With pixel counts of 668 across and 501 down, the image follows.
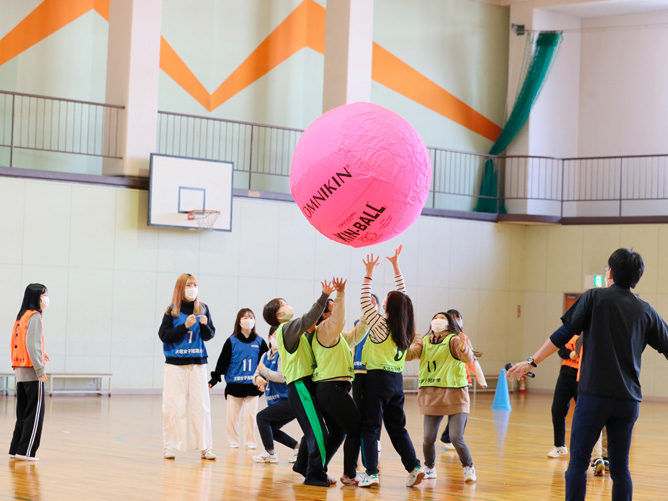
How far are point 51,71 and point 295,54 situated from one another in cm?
451

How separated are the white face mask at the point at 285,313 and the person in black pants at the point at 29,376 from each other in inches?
75.3

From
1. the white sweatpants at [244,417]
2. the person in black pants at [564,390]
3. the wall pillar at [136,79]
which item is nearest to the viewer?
the person in black pants at [564,390]

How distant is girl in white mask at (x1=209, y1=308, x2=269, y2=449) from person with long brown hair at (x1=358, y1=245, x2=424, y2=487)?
206 cm

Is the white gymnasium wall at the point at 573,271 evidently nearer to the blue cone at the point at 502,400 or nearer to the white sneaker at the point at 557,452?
the blue cone at the point at 502,400

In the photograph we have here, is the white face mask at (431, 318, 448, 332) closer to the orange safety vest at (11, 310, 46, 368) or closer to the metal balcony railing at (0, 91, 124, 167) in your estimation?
the orange safety vest at (11, 310, 46, 368)

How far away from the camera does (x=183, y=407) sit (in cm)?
777

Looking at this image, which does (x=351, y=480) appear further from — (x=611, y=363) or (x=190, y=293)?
(x=611, y=363)

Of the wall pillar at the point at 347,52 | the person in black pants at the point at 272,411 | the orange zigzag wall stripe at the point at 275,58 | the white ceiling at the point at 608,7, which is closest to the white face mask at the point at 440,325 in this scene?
the person in black pants at the point at 272,411

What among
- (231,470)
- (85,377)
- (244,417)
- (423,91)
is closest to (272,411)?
(231,470)

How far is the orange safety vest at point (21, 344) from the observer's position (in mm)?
7488

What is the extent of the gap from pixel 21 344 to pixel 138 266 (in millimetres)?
7184

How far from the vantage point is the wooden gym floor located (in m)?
6.27

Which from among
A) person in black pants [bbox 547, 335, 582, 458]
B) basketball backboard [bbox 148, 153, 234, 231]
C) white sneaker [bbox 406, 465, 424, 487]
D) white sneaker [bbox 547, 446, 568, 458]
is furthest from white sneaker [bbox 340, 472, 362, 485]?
basketball backboard [bbox 148, 153, 234, 231]

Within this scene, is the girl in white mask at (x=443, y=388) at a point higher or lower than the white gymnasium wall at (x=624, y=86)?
lower
